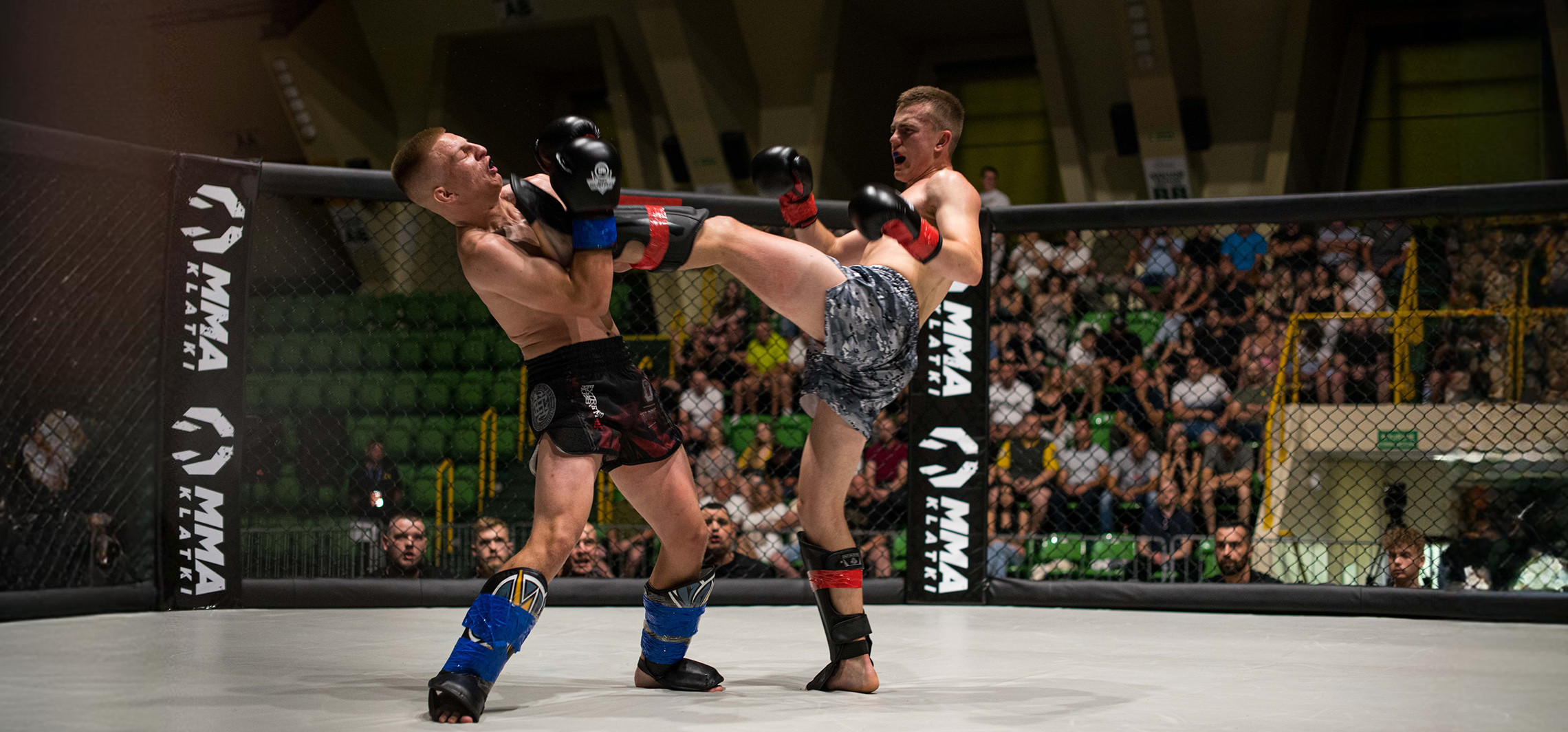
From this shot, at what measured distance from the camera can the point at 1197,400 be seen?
16.8ft

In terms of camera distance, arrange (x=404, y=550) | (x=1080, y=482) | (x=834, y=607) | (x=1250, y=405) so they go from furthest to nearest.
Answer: (x=1250, y=405), (x=1080, y=482), (x=404, y=550), (x=834, y=607)

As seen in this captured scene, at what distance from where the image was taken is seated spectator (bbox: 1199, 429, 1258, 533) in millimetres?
4430

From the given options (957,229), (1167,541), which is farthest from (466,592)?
(1167,541)

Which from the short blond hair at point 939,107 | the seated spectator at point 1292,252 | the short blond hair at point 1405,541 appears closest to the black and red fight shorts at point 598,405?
the short blond hair at point 939,107

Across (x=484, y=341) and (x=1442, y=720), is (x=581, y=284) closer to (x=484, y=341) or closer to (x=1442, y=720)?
(x=1442, y=720)

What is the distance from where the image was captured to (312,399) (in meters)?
5.19

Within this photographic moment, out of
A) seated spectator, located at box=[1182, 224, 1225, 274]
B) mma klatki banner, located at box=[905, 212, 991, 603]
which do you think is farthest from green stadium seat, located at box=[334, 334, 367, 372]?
seated spectator, located at box=[1182, 224, 1225, 274]

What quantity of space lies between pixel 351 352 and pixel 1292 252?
178 inches

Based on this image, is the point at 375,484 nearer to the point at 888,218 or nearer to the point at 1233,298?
the point at 888,218

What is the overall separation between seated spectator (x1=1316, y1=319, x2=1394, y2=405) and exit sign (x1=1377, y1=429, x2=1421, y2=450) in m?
0.15

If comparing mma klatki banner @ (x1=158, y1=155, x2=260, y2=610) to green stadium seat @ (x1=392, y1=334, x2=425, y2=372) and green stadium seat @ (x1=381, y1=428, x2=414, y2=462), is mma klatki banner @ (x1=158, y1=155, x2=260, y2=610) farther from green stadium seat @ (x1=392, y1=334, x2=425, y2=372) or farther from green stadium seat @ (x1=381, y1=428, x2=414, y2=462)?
green stadium seat @ (x1=392, y1=334, x2=425, y2=372)

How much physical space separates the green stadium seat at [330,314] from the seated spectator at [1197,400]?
3660 mm

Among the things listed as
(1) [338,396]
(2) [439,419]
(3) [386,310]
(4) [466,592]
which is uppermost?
(3) [386,310]

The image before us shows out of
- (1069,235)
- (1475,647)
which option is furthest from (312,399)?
(1475,647)
